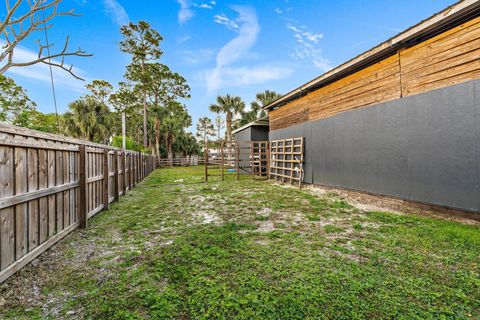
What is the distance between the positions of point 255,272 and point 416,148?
4.38 meters

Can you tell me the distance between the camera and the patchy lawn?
153cm

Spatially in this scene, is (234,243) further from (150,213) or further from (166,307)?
(150,213)

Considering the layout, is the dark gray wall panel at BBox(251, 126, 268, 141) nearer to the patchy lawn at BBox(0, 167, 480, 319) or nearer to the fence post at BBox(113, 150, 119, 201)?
the fence post at BBox(113, 150, 119, 201)

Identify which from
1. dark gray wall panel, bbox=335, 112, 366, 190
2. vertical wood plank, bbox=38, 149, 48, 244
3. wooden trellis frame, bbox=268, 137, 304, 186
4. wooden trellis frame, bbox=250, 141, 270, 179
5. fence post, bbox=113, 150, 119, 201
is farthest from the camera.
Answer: wooden trellis frame, bbox=250, 141, 270, 179

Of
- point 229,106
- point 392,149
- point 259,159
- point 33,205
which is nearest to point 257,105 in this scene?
point 229,106

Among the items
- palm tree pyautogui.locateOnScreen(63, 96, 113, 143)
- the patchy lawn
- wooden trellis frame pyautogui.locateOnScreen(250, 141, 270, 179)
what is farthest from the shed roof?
palm tree pyautogui.locateOnScreen(63, 96, 113, 143)

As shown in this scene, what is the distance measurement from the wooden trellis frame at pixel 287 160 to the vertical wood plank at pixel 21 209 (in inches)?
284

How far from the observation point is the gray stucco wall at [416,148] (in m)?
3.51

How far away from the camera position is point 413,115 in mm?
4332

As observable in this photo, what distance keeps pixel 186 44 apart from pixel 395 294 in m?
17.0

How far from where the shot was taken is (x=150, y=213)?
Answer: 4.39 m

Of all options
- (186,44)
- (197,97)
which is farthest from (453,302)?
(197,97)

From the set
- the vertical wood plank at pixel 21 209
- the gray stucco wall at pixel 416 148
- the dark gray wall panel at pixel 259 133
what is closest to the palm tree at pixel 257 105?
the dark gray wall panel at pixel 259 133

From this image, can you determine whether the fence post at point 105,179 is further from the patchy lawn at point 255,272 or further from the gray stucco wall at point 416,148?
the gray stucco wall at point 416,148
